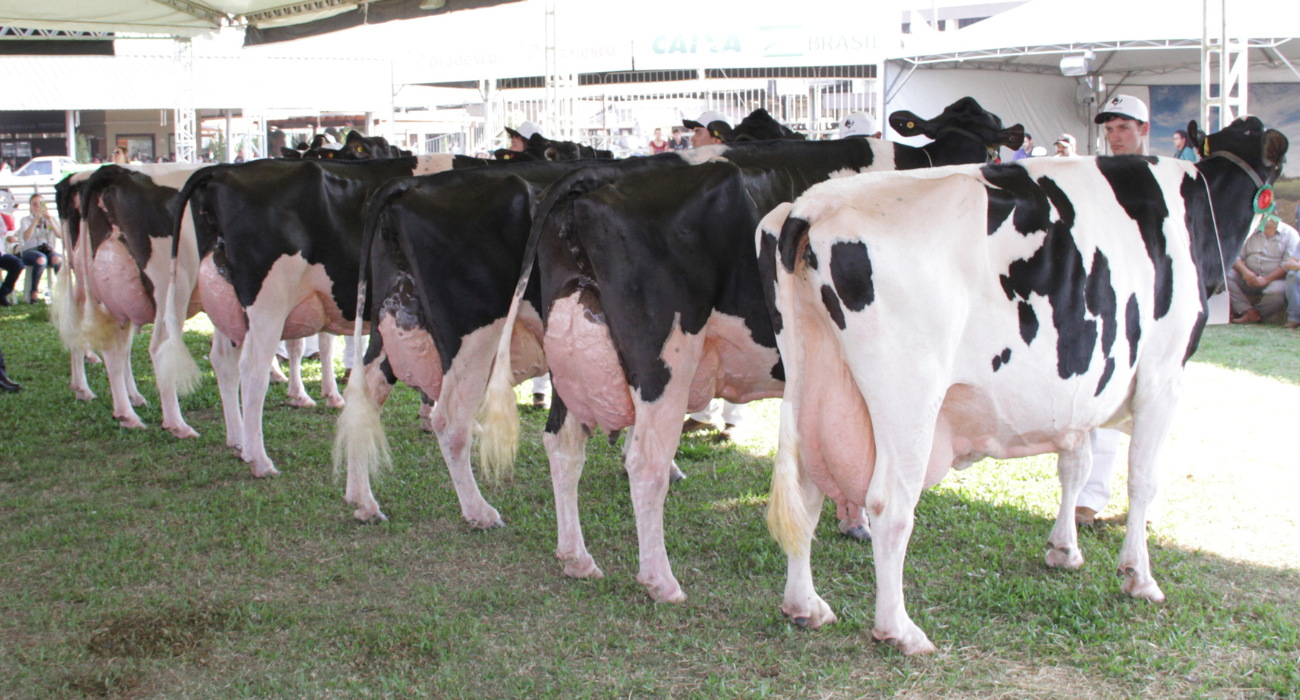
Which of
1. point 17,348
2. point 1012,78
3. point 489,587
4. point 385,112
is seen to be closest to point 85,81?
point 385,112

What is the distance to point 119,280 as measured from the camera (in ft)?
22.5

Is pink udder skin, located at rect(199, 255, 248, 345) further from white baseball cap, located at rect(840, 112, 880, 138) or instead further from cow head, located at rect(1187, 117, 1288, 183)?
cow head, located at rect(1187, 117, 1288, 183)

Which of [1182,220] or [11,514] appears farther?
[11,514]

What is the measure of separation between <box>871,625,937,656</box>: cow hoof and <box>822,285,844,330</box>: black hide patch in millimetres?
1134

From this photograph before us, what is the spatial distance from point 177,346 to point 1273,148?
223 inches

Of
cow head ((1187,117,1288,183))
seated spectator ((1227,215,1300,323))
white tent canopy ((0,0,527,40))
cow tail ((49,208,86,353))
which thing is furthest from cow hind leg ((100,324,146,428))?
seated spectator ((1227,215,1300,323))

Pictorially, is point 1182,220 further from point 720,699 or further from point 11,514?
point 11,514

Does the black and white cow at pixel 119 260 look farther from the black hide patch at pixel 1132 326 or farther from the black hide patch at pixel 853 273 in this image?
the black hide patch at pixel 1132 326

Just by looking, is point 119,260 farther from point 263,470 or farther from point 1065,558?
point 1065,558

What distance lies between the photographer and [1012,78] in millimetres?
18141

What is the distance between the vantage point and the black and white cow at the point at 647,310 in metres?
3.86

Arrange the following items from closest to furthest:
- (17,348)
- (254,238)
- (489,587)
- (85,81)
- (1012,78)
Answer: (489,587) → (254,238) → (17,348) → (1012,78) → (85,81)

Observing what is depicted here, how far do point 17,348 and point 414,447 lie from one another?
638 centimetres

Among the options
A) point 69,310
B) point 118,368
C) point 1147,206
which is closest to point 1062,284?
point 1147,206
